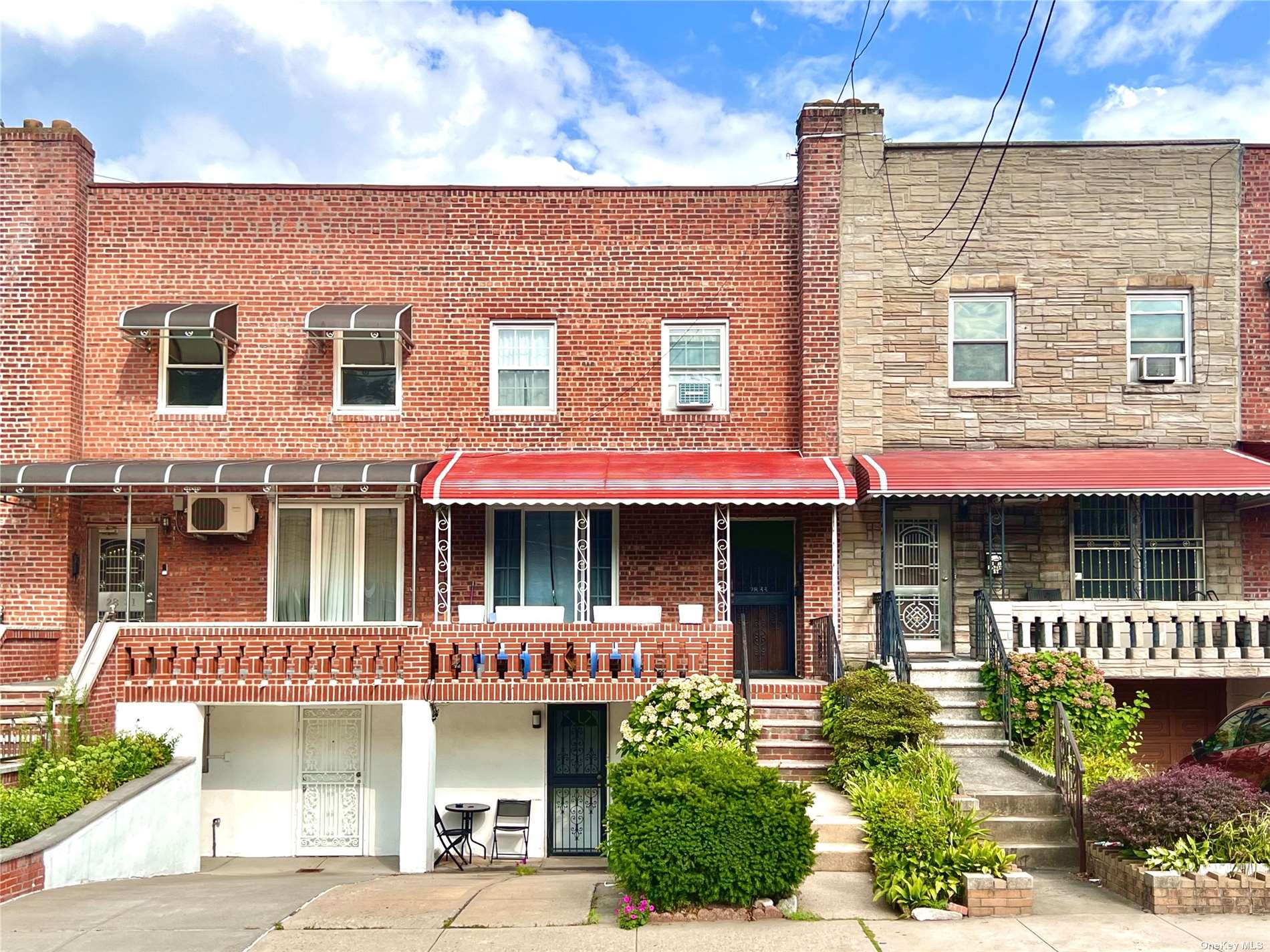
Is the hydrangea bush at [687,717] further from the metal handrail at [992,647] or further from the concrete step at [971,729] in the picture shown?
the metal handrail at [992,647]

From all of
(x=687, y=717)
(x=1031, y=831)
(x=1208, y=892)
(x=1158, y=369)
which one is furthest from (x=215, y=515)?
(x=1158, y=369)

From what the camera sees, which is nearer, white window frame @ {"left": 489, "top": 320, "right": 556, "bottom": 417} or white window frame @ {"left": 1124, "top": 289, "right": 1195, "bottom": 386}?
white window frame @ {"left": 1124, "top": 289, "right": 1195, "bottom": 386}

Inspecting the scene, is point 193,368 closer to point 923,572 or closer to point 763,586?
point 763,586

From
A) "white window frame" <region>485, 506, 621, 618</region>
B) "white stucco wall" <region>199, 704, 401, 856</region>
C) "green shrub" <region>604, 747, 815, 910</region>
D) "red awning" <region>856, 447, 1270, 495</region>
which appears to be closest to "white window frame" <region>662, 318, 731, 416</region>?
"white window frame" <region>485, 506, 621, 618</region>

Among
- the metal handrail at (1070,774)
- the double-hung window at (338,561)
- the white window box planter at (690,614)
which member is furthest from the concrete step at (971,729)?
the double-hung window at (338,561)

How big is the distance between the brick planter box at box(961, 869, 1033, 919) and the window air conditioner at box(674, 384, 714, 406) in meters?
8.70

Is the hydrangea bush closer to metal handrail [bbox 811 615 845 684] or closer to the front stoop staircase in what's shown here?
metal handrail [bbox 811 615 845 684]

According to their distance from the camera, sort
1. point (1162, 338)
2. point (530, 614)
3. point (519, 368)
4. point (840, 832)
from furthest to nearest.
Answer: point (519, 368)
point (1162, 338)
point (530, 614)
point (840, 832)

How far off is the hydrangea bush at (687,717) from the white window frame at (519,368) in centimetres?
503

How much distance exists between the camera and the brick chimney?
16.6m

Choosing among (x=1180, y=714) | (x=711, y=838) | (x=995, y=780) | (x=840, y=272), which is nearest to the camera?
(x=711, y=838)

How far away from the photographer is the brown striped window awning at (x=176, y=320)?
1619cm

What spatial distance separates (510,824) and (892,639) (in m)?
5.70

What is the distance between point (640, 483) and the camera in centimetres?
Answer: 1517
